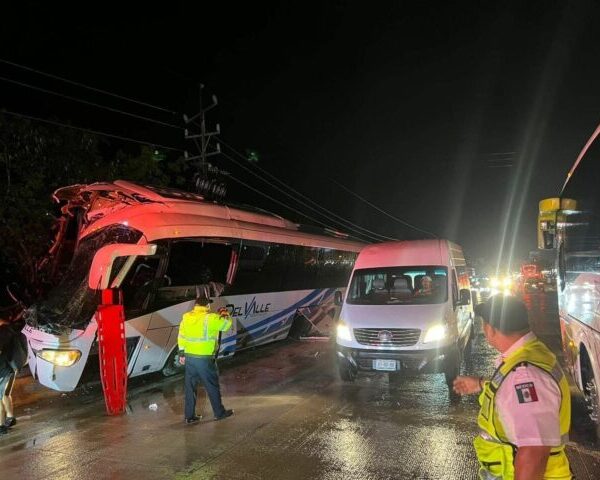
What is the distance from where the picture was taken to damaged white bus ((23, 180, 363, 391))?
7.74 m

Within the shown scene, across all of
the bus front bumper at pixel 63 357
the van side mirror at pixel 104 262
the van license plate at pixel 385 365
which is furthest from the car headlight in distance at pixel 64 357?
the van license plate at pixel 385 365

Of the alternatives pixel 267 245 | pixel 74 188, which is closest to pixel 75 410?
pixel 74 188

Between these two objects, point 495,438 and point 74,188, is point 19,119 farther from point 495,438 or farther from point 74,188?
point 495,438

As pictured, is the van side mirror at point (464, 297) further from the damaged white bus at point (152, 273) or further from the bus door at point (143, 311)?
the bus door at point (143, 311)

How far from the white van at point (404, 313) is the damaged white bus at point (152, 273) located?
2.57 m

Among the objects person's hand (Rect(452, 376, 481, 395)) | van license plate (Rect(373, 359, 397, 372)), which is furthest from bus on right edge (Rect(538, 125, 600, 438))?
person's hand (Rect(452, 376, 481, 395))

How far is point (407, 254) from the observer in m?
9.55

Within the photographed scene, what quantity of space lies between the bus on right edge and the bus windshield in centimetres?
639

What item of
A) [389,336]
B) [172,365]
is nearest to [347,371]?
[389,336]

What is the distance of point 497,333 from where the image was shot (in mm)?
2404

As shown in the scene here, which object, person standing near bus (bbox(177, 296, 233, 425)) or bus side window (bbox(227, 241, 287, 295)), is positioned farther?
bus side window (bbox(227, 241, 287, 295))

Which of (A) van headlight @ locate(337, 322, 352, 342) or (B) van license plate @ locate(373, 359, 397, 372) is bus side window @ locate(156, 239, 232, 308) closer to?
(A) van headlight @ locate(337, 322, 352, 342)

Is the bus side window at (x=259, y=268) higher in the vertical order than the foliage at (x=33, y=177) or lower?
lower

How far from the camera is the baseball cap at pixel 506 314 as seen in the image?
7.70 ft
